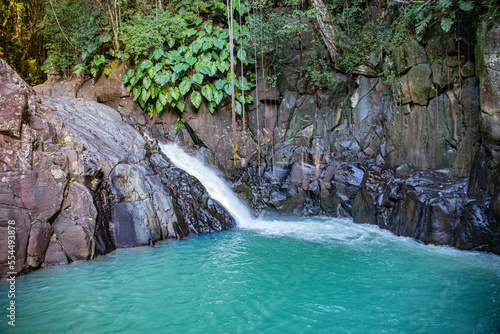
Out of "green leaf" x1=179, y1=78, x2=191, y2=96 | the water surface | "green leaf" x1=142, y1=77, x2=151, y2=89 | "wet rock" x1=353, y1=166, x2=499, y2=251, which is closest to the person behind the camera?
the water surface

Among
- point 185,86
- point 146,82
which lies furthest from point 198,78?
point 146,82

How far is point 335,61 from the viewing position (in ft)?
35.2

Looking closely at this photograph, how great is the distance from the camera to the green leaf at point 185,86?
35.3 feet

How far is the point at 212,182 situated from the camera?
32.4ft

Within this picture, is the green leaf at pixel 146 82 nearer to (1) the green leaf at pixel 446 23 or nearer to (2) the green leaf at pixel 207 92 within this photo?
(2) the green leaf at pixel 207 92

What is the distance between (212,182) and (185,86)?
385 cm

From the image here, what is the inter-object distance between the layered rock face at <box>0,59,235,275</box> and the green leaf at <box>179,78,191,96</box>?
313 centimetres

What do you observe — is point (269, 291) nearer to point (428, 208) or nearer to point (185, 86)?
point (428, 208)

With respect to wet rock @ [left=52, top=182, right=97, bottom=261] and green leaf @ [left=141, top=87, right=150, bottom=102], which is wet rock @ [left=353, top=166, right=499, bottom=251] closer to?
wet rock @ [left=52, top=182, right=97, bottom=261]

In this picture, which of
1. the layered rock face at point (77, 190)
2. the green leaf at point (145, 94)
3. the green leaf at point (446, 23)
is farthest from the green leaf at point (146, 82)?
the green leaf at point (446, 23)

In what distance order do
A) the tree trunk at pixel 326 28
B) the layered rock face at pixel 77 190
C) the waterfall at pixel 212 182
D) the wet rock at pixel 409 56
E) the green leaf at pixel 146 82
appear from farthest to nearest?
the green leaf at pixel 146 82 → the tree trunk at pixel 326 28 → the waterfall at pixel 212 182 → the wet rock at pixel 409 56 → the layered rock face at pixel 77 190

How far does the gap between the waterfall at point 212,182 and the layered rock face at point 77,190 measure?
575mm

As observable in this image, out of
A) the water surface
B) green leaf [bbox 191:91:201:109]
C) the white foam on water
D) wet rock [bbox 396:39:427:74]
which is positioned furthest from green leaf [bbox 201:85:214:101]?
wet rock [bbox 396:39:427:74]

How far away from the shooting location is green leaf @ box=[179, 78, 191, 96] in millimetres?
10773
